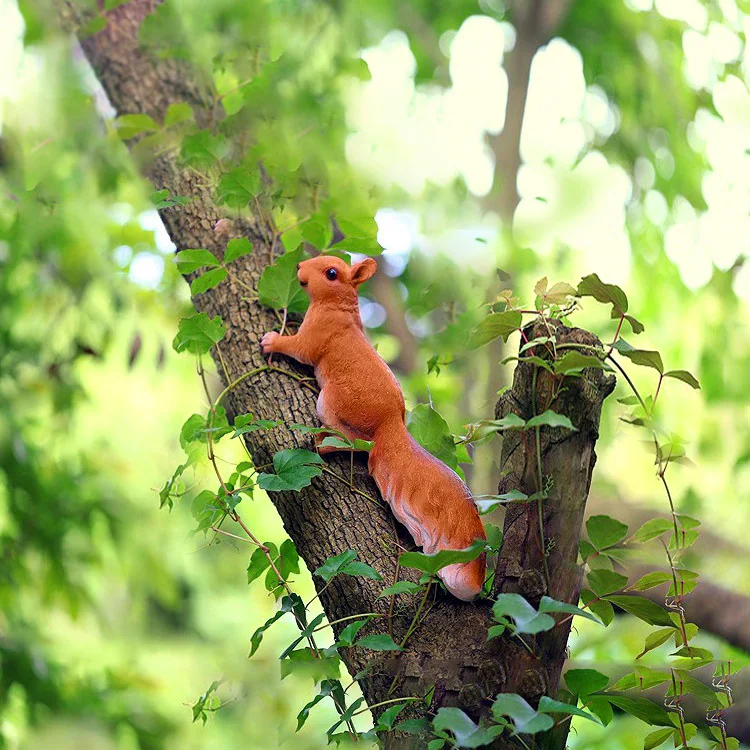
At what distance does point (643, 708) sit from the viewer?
893mm

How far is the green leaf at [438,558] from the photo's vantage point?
2.65 ft

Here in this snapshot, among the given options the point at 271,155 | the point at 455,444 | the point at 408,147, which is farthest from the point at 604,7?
the point at 455,444

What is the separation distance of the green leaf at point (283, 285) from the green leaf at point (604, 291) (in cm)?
41

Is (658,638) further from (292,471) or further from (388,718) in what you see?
(292,471)

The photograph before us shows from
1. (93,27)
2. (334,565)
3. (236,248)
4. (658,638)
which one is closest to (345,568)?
(334,565)

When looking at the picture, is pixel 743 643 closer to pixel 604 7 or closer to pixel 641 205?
pixel 641 205

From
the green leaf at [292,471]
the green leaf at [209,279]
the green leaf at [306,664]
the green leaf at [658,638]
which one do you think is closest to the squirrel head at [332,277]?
the green leaf at [209,279]

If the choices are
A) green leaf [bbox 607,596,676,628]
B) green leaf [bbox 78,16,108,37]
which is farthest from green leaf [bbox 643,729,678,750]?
green leaf [bbox 78,16,108,37]

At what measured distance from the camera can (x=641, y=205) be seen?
246 centimetres

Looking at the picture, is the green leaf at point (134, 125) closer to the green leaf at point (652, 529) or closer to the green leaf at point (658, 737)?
the green leaf at point (652, 529)

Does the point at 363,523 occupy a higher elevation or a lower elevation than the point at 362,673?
higher

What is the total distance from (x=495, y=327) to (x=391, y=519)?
27 centimetres

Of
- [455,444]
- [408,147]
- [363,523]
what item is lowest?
[363,523]

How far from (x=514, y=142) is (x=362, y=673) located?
1.78m
